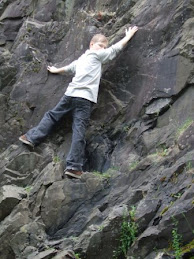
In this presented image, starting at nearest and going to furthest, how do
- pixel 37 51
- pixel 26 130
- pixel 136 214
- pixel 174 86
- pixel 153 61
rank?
pixel 136 214
pixel 174 86
pixel 153 61
pixel 26 130
pixel 37 51

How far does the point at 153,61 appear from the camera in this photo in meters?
9.91

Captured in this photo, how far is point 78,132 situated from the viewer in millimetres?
9477

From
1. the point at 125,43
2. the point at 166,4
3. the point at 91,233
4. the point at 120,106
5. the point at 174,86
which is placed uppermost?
the point at 166,4

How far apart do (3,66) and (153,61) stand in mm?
3977

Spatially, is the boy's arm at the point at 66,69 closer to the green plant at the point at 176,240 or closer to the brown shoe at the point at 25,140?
the brown shoe at the point at 25,140

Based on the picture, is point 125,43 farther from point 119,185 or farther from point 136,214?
point 136,214

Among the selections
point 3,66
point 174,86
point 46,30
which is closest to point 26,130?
point 3,66

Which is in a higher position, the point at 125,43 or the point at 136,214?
the point at 125,43

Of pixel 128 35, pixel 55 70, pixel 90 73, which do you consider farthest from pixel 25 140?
pixel 128 35

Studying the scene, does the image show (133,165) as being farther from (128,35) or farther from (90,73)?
(128,35)

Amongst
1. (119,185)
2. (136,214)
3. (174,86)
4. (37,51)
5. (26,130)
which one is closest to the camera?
(136,214)

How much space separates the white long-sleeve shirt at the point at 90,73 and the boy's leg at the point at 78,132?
0.17 meters

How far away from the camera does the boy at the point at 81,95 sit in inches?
377

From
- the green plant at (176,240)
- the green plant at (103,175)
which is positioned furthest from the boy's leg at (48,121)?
the green plant at (176,240)
